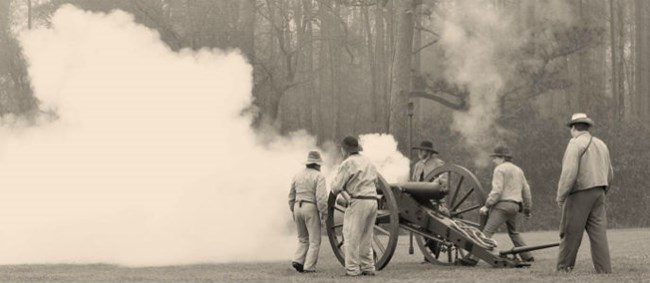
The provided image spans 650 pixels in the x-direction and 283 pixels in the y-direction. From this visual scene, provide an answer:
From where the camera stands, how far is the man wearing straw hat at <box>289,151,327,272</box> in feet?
45.1

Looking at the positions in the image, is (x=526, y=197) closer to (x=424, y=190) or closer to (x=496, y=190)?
(x=496, y=190)

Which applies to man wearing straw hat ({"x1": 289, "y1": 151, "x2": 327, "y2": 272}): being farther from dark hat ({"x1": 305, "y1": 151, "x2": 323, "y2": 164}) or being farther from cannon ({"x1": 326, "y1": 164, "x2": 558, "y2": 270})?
cannon ({"x1": 326, "y1": 164, "x2": 558, "y2": 270})

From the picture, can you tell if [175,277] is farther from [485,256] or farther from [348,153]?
[485,256]

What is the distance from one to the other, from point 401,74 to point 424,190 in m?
13.5

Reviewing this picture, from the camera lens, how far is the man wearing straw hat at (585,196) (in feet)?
40.5

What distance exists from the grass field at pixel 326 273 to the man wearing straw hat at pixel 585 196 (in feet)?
1.05

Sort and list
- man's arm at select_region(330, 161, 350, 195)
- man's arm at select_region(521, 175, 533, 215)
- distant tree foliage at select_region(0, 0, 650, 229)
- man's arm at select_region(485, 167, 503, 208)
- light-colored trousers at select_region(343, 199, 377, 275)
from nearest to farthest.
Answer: light-colored trousers at select_region(343, 199, 377, 275), man's arm at select_region(330, 161, 350, 195), man's arm at select_region(485, 167, 503, 208), man's arm at select_region(521, 175, 533, 215), distant tree foliage at select_region(0, 0, 650, 229)

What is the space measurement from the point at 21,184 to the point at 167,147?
3.12 m

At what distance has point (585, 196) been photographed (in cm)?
1241

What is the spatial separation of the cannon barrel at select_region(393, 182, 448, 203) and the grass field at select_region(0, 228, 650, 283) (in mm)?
965

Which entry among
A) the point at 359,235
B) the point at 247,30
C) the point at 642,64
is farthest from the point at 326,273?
the point at 642,64

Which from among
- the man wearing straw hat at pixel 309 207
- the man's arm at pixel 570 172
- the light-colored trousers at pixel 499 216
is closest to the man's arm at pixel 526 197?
the light-colored trousers at pixel 499 216

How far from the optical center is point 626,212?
1280 inches

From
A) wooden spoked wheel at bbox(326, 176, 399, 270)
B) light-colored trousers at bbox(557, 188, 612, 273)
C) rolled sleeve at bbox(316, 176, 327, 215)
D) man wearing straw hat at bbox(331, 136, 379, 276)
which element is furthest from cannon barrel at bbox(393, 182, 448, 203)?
light-colored trousers at bbox(557, 188, 612, 273)
